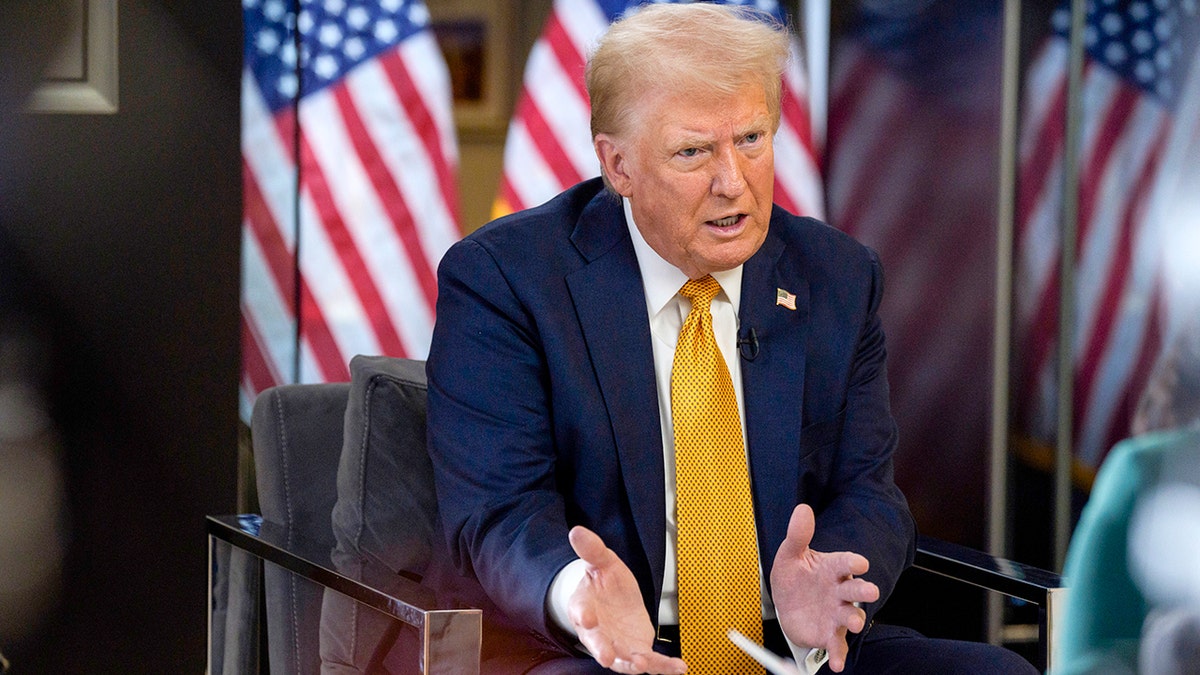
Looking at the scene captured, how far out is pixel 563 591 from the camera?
4.84 feet

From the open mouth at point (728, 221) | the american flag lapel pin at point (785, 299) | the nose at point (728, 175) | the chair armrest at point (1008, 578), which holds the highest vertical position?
the nose at point (728, 175)

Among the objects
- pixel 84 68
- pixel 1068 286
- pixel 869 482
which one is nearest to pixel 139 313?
pixel 84 68

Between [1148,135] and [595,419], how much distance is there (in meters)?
2.32

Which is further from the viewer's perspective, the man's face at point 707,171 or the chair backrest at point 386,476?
the chair backrest at point 386,476

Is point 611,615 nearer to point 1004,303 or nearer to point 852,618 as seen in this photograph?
point 852,618

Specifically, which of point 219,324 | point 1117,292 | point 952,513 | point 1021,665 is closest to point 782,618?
point 1021,665

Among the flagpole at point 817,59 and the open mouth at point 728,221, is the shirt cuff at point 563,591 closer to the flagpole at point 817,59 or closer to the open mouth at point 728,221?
the open mouth at point 728,221

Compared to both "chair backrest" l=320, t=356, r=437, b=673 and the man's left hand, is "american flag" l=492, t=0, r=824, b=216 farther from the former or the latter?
the man's left hand

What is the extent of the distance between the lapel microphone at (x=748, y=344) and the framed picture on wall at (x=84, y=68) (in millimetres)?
1639

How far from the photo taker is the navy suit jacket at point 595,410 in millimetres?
1652

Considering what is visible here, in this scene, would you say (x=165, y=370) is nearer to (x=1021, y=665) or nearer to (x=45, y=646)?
(x=45, y=646)

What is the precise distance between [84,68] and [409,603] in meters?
1.72

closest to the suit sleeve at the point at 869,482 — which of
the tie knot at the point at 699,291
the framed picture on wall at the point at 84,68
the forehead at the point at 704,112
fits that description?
the tie knot at the point at 699,291

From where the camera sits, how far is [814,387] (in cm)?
179
